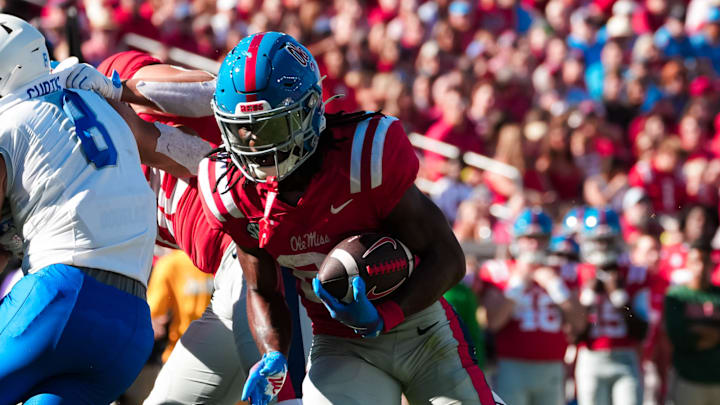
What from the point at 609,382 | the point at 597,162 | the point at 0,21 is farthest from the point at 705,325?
the point at 0,21

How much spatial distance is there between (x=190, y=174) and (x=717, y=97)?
6746 mm

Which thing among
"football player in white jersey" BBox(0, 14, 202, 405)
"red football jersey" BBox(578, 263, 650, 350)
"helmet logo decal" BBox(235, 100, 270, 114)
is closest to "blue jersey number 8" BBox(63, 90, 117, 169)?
"football player in white jersey" BBox(0, 14, 202, 405)

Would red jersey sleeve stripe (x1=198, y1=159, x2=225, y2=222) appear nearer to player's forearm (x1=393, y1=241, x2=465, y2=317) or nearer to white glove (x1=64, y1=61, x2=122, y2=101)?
white glove (x1=64, y1=61, x2=122, y2=101)

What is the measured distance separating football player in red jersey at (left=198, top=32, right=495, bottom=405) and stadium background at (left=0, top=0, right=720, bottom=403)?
399 centimetres

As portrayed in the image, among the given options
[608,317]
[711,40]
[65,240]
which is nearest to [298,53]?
[65,240]

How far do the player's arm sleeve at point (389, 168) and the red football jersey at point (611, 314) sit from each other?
4.11 m

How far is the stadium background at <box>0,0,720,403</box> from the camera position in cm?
855

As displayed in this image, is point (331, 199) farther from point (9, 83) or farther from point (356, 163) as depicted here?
point (9, 83)

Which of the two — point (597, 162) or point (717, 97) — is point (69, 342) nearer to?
point (597, 162)

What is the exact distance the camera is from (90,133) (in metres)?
3.46

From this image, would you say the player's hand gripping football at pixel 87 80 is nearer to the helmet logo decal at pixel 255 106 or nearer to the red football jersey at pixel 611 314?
the helmet logo decal at pixel 255 106

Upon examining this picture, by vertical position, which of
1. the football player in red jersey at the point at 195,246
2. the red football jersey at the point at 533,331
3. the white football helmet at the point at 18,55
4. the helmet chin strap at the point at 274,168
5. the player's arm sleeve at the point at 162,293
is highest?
the white football helmet at the point at 18,55

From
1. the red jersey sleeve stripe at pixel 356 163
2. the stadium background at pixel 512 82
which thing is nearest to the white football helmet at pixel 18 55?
the red jersey sleeve stripe at pixel 356 163

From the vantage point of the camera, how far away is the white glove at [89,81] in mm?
3672
